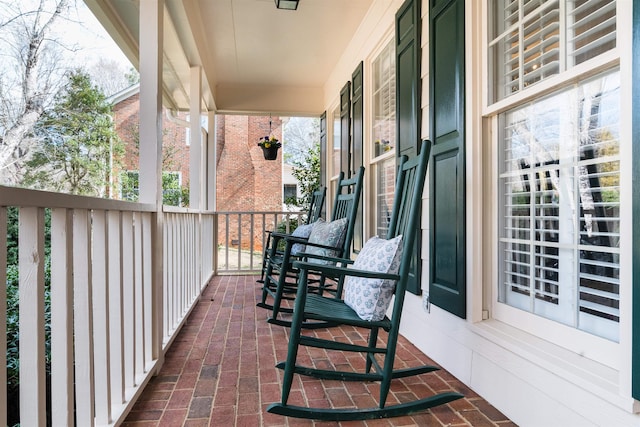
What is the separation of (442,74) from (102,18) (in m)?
2.16

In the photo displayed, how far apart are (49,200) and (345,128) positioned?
12.4 ft

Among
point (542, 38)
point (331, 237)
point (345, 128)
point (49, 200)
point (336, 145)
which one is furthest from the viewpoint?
point (336, 145)

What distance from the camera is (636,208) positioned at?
1.08m

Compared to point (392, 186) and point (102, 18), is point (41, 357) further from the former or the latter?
point (392, 186)

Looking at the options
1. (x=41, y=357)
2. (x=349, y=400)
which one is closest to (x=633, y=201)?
(x=349, y=400)

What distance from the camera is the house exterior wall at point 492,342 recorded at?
3.87 ft

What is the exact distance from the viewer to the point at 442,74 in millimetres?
2189

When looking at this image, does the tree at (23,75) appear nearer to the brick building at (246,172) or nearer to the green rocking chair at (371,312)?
the green rocking chair at (371,312)

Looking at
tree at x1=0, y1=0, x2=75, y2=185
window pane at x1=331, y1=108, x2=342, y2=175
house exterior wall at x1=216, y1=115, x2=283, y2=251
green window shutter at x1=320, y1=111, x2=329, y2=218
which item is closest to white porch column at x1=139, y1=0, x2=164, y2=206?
tree at x1=0, y1=0, x2=75, y2=185

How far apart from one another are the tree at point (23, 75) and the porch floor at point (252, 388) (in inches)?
43.0

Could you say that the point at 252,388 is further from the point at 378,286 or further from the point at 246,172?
the point at 246,172

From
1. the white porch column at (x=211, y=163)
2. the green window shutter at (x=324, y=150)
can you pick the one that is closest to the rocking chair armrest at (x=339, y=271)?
the green window shutter at (x=324, y=150)

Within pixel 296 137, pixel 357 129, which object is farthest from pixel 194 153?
pixel 296 137

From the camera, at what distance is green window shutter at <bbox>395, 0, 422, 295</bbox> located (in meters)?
2.51
